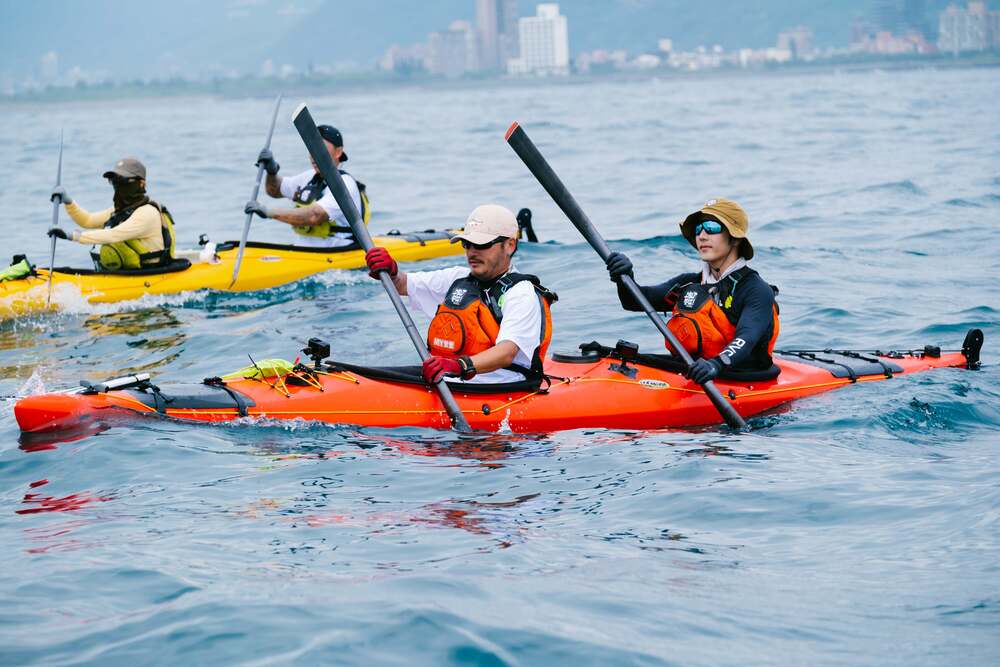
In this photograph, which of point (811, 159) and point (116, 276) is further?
point (811, 159)

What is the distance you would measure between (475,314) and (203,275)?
5.73m

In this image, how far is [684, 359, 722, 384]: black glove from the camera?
6.88 metres

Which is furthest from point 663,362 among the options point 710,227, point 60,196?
point 60,196

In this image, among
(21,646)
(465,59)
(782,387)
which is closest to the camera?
(21,646)

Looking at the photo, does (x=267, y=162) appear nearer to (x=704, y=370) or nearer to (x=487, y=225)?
(x=487, y=225)

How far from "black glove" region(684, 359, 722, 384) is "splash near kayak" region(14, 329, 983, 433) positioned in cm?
Answer: 37

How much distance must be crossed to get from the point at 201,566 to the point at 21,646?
85 cm

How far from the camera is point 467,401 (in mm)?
6918

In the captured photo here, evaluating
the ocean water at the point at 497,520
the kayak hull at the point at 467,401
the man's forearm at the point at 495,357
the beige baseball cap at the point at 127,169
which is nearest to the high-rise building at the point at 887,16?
the ocean water at the point at 497,520

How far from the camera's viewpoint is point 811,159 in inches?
1062

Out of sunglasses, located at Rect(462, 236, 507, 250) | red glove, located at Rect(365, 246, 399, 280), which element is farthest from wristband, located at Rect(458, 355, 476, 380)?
red glove, located at Rect(365, 246, 399, 280)

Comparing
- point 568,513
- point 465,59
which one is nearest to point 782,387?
point 568,513

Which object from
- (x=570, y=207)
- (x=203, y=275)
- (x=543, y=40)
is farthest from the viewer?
(x=543, y=40)

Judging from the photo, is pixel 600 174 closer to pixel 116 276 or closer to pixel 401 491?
pixel 116 276
